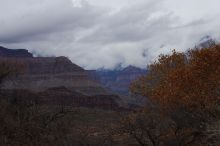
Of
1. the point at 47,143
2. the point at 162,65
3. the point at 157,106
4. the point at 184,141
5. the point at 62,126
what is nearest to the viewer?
the point at 47,143

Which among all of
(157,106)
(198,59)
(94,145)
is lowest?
(94,145)

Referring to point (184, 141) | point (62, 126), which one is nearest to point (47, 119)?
point (62, 126)

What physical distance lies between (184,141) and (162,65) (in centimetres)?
1855

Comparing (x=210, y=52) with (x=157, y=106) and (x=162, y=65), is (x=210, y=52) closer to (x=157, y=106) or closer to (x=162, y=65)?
(x=157, y=106)

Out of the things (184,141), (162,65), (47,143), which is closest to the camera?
(47,143)

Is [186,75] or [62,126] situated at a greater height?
[186,75]

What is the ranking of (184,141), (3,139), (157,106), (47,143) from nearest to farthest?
(3,139)
(47,143)
(184,141)
(157,106)

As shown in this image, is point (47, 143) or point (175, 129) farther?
point (175, 129)

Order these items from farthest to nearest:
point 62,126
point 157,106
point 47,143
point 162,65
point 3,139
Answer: point 162,65 < point 157,106 < point 62,126 < point 47,143 < point 3,139

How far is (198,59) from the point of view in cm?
3981

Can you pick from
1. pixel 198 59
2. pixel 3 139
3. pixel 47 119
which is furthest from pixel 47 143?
pixel 198 59

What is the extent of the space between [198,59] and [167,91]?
3.41 m

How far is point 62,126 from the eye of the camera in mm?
40719

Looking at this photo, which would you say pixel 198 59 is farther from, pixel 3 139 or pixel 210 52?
pixel 3 139
